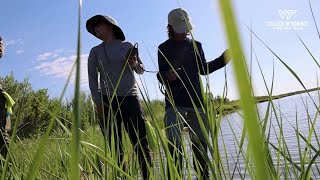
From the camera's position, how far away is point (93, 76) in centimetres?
301

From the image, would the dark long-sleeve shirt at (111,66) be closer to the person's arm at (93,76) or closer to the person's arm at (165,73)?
the person's arm at (93,76)

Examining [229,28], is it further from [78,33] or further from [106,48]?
[106,48]

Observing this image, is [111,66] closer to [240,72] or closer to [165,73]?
[165,73]

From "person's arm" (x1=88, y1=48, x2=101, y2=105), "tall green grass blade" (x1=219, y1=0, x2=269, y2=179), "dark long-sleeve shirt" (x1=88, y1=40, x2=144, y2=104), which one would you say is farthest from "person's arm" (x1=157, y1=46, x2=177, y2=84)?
"tall green grass blade" (x1=219, y1=0, x2=269, y2=179)

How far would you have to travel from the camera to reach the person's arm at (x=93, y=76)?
2974 mm

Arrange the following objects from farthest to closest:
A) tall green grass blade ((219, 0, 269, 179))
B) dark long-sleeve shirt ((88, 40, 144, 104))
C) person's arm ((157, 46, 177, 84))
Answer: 1. dark long-sleeve shirt ((88, 40, 144, 104))
2. person's arm ((157, 46, 177, 84))
3. tall green grass blade ((219, 0, 269, 179))

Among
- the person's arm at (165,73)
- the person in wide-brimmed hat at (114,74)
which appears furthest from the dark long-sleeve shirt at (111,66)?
the person's arm at (165,73)

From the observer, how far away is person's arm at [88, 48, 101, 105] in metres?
2.97

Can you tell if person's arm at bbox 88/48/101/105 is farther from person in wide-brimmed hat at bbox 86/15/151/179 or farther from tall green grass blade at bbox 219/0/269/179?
tall green grass blade at bbox 219/0/269/179

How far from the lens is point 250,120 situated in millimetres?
132

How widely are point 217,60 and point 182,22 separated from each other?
14.7 inches

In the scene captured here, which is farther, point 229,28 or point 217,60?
point 217,60

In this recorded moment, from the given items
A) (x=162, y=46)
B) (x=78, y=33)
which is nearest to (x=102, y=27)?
(x=162, y=46)

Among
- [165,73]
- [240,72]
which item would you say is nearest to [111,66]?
[165,73]
